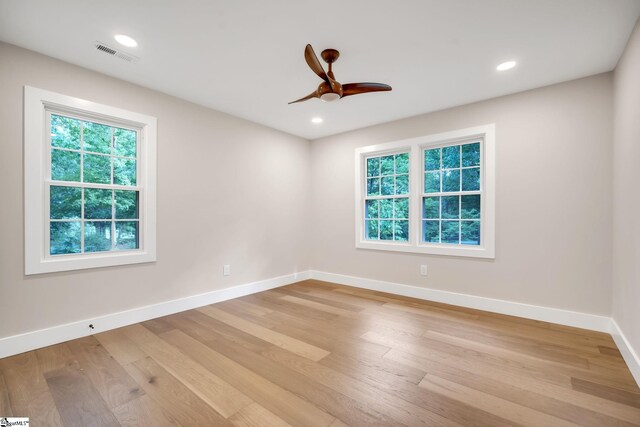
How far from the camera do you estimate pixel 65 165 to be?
107 inches

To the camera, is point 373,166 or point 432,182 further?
point 373,166

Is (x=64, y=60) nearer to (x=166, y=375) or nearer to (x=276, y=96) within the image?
(x=276, y=96)

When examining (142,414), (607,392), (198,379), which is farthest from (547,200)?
(142,414)

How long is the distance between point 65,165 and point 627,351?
5011mm

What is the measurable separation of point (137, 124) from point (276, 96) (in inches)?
61.2

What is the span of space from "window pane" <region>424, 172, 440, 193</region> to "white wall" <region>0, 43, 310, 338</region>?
2.09 meters

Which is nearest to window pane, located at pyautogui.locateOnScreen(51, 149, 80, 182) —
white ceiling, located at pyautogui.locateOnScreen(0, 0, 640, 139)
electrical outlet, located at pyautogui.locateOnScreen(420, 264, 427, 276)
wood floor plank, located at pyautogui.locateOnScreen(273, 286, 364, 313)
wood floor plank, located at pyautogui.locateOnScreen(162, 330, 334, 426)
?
white ceiling, located at pyautogui.locateOnScreen(0, 0, 640, 139)

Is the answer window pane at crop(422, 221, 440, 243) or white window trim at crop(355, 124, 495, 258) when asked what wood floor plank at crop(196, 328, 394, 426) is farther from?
window pane at crop(422, 221, 440, 243)

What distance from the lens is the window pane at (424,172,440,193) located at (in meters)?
3.96

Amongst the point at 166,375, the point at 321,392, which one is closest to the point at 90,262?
the point at 166,375

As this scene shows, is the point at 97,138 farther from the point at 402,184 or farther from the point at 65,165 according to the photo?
the point at 402,184

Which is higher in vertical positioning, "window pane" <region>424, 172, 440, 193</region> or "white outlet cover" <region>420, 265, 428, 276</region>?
"window pane" <region>424, 172, 440, 193</region>

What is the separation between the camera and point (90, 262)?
2791 mm

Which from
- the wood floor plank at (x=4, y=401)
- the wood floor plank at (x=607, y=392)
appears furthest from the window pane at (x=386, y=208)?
the wood floor plank at (x=4, y=401)
